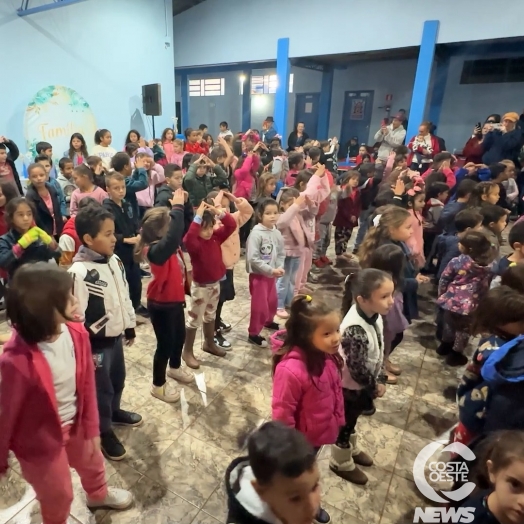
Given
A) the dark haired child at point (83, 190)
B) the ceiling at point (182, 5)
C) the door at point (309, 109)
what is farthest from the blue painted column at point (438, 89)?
the dark haired child at point (83, 190)

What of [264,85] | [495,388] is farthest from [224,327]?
[264,85]

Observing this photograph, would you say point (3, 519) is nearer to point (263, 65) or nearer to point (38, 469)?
point (38, 469)

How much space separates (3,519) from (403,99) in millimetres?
12861

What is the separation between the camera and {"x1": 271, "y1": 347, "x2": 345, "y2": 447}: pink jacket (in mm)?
1645

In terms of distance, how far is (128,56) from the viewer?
8609mm

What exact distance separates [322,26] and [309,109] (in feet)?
14.8

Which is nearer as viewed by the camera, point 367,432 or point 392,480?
point 392,480

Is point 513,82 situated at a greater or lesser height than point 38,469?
greater

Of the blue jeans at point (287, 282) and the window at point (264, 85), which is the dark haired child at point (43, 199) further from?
the window at point (264, 85)

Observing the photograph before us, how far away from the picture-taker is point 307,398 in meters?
1.69

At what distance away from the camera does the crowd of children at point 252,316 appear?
1.36 metres

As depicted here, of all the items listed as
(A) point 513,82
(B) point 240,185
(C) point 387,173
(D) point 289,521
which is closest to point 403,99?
(A) point 513,82

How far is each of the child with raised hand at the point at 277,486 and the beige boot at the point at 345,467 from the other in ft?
3.85

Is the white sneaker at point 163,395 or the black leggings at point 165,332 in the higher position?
the black leggings at point 165,332
